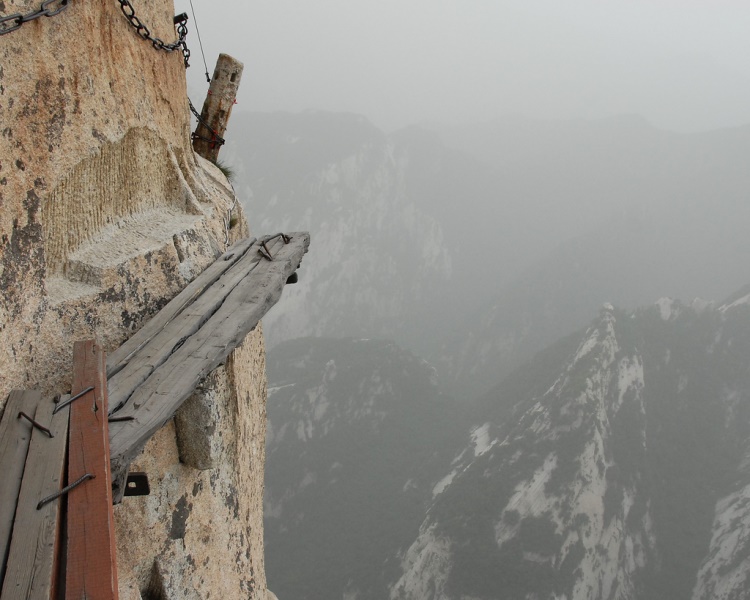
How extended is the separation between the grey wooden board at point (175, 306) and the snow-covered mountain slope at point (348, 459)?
80580mm

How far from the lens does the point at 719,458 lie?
290 ft

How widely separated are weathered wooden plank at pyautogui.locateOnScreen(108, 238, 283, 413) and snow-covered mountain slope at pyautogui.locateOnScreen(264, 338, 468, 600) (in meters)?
81.0

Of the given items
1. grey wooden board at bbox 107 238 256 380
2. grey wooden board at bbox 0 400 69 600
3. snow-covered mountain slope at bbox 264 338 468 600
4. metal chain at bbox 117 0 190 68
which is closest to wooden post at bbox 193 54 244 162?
metal chain at bbox 117 0 190 68

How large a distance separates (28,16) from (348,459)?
10938cm

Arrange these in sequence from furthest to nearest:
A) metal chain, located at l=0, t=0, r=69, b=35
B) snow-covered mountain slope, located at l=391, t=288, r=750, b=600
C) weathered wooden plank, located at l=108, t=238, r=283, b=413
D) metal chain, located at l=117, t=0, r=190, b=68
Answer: snow-covered mountain slope, located at l=391, t=288, r=750, b=600 < metal chain, located at l=117, t=0, r=190, b=68 < weathered wooden plank, located at l=108, t=238, r=283, b=413 < metal chain, located at l=0, t=0, r=69, b=35

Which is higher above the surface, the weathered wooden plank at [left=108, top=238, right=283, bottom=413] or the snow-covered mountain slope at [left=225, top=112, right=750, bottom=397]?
the snow-covered mountain slope at [left=225, top=112, right=750, bottom=397]

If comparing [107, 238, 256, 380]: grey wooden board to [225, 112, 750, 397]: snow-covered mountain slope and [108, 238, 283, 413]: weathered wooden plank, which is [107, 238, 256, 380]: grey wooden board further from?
[225, 112, 750, 397]: snow-covered mountain slope

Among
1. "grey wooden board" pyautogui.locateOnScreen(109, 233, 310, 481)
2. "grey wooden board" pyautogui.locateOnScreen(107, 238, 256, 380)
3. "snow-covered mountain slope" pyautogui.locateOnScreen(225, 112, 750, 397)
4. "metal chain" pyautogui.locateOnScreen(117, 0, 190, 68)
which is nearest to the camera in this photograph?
"grey wooden board" pyautogui.locateOnScreen(109, 233, 310, 481)

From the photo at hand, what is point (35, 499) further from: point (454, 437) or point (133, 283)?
point (454, 437)

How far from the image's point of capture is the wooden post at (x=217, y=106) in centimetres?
1104

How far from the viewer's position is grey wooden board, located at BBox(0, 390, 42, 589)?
323cm

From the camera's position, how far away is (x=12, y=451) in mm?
3625

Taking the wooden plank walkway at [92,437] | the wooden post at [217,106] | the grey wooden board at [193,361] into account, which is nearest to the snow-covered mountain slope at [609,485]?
the wooden post at [217,106]

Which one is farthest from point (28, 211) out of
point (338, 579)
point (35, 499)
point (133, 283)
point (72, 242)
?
point (338, 579)
